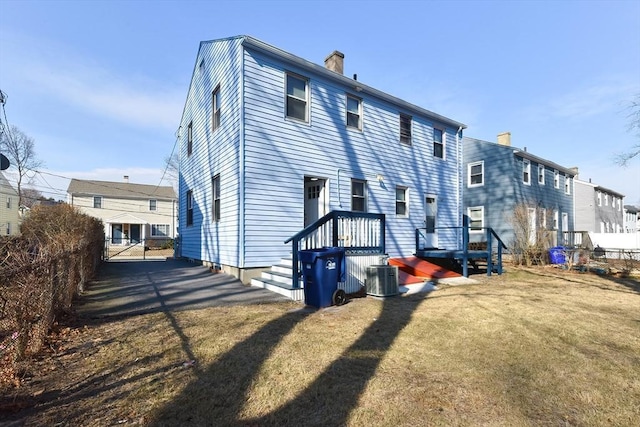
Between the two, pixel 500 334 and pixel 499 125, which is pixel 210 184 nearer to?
pixel 500 334

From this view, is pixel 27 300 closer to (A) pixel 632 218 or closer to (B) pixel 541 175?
(B) pixel 541 175

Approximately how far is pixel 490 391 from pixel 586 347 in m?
2.40

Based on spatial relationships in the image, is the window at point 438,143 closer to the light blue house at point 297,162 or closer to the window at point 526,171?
the light blue house at point 297,162

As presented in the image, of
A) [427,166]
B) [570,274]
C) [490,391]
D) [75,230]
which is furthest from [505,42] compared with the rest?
[75,230]

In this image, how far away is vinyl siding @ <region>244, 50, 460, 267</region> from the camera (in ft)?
30.5

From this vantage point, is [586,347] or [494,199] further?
[494,199]

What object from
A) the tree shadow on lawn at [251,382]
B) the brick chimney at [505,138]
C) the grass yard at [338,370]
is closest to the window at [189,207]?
the grass yard at [338,370]

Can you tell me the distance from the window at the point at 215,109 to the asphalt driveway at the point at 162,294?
16.9 feet

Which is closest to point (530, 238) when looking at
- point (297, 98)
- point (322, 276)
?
point (297, 98)

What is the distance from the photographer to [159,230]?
37.7 m

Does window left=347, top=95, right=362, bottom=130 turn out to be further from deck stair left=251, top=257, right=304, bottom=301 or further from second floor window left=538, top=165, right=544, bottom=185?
second floor window left=538, top=165, right=544, bottom=185

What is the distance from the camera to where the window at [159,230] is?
3734 cm

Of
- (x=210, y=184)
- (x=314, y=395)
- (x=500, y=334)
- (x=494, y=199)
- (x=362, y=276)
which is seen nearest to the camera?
(x=314, y=395)

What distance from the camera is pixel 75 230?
29.3 feet
